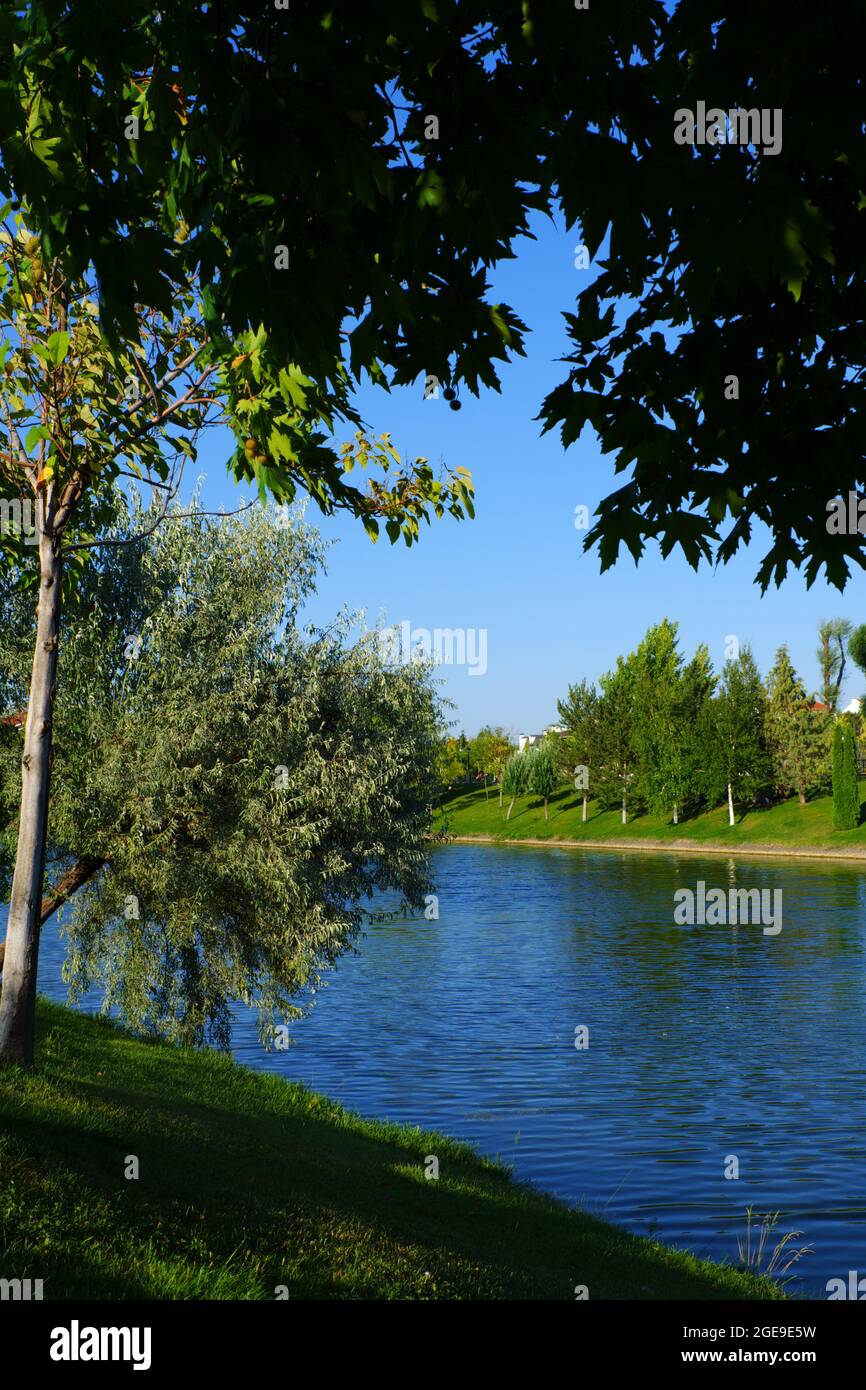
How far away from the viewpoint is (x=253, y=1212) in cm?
925

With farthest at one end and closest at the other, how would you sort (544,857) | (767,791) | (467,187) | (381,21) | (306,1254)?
(767,791)
(544,857)
(306,1254)
(467,187)
(381,21)

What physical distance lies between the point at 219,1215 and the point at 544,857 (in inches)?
3322

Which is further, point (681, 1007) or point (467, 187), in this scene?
point (681, 1007)

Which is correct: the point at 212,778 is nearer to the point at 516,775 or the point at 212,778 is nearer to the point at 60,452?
the point at 60,452

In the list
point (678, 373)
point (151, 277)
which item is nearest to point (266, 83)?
point (151, 277)

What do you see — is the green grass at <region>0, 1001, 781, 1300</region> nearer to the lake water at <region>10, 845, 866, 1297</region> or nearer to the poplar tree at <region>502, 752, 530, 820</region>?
the lake water at <region>10, 845, 866, 1297</region>

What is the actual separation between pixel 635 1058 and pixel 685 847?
7022 cm

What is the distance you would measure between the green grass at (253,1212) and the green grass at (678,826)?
61.5m

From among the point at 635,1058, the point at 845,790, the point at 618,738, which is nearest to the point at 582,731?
the point at 618,738

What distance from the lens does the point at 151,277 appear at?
214 inches

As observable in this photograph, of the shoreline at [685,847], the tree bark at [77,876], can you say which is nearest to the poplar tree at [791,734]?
the shoreline at [685,847]

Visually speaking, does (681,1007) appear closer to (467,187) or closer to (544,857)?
(467,187)

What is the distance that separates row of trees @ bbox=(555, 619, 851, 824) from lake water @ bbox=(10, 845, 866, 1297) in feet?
148

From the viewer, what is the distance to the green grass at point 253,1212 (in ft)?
24.8
